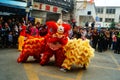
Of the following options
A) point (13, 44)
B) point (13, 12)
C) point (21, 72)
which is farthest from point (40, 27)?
point (21, 72)

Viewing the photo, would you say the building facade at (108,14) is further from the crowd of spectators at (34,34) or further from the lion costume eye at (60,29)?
the lion costume eye at (60,29)

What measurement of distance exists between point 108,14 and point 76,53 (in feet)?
167

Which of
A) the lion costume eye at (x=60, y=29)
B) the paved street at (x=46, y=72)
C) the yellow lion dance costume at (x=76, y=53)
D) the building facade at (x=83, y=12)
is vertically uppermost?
the building facade at (x=83, y=12)

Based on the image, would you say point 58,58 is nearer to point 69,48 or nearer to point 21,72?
point 69,48

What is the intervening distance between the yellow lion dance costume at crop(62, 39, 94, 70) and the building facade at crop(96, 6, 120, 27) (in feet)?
161

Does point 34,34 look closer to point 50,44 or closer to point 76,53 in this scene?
point 50,44

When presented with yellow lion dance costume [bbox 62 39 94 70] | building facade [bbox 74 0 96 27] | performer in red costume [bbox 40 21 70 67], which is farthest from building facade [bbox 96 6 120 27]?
performer in red costume [bbox 40 21 70 67]

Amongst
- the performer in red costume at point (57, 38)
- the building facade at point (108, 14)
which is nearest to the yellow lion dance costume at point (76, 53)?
the performer in red costume at point (57, 38)

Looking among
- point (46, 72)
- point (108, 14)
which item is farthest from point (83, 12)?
point (46, 72)

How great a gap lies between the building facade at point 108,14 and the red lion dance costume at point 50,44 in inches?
Answer: 1929

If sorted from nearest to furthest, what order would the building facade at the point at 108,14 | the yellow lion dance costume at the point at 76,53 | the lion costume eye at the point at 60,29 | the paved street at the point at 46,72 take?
1. the paved street at the point at 46,72
2. the yellow lion dance costume at the point at 76,53
3. the lion costume eye at the point at 60,29
4. the building facade at the point at 108,14

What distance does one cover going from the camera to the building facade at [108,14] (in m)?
57.6

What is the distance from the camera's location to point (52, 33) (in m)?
9.49

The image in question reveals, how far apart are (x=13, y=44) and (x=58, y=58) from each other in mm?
6360
